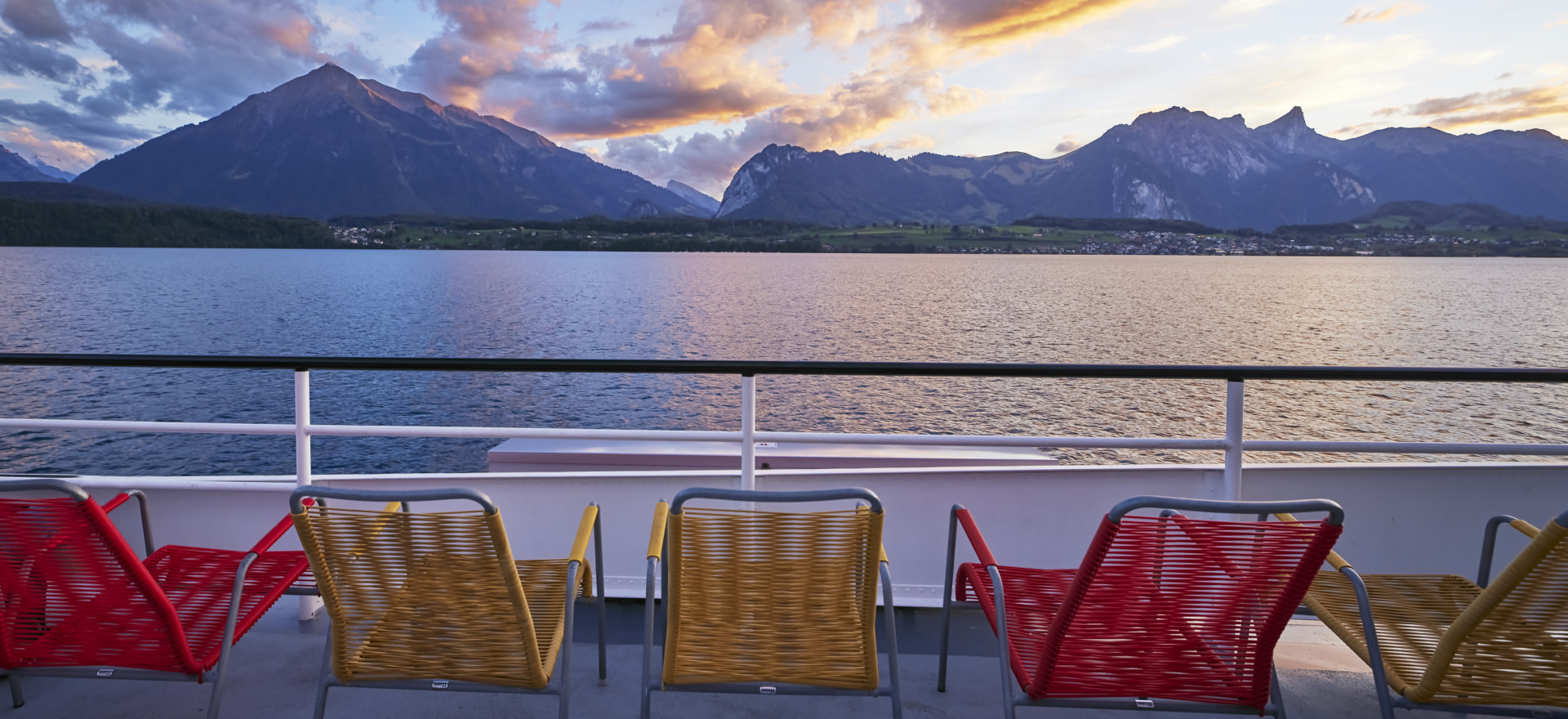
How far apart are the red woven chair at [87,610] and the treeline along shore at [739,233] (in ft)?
337

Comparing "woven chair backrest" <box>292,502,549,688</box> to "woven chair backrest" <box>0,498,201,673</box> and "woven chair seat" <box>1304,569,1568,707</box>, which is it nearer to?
"woven chair backrest" <box>0,498,201,673</box>

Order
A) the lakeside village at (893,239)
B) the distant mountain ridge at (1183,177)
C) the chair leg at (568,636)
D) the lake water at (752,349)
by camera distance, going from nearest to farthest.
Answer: the chair leg at (568,636), the lake water at (752,349), the lakeside village at (893,239), the distant mountain ridge at (1183,177)

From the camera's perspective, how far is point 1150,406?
2470 centimetres

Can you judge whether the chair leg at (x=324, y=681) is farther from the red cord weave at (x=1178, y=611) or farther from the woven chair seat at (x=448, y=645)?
the red cord weave at (x=1178, y=611)

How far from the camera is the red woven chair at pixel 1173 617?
1.60m

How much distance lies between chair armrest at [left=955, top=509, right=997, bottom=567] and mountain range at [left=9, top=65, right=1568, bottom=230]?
476 ft

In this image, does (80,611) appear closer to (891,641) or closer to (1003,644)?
(891,641)

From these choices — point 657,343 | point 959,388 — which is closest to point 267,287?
point 657,343

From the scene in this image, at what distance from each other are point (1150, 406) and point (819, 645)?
25497 millimetres

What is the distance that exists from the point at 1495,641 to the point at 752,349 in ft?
104

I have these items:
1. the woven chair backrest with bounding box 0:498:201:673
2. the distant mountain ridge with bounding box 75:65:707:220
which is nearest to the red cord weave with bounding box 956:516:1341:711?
the woven chair backrest with bounding box 0:498:201:673

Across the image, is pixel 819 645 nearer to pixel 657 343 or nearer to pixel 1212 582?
pixel 1212 582

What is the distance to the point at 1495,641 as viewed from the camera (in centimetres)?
172

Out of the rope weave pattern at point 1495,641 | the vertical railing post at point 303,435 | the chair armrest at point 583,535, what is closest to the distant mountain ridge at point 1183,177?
the rope weave pattern at point 1495,641
